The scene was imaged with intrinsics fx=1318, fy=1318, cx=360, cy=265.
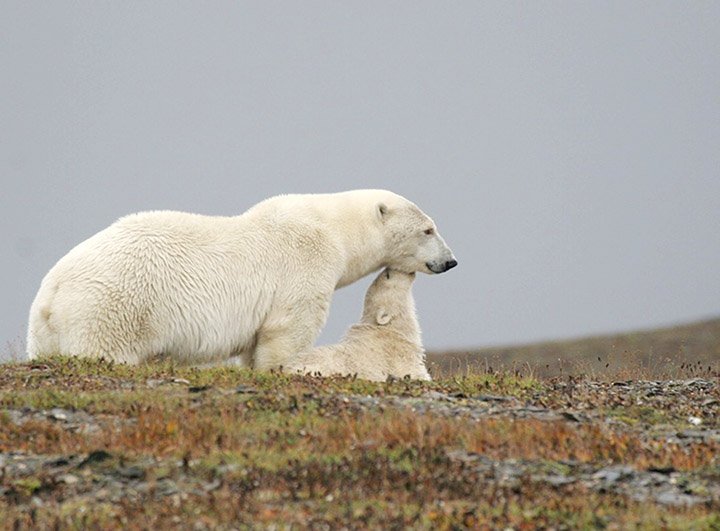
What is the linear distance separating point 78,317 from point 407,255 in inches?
188

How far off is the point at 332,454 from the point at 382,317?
666 centimetres

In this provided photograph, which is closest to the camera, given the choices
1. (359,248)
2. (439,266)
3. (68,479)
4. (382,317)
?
(68,479)

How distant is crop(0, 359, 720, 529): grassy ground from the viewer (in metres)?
8.05

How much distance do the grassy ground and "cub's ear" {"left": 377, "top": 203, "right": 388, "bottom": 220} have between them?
13.4 feet

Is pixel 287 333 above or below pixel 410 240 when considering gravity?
below

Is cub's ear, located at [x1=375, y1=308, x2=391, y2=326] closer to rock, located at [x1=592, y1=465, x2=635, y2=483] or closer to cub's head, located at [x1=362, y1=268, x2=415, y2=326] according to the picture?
cub's head, located at [x1=362, y1=268, x2=415, y2=326]

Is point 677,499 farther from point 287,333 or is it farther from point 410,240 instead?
point 410,240

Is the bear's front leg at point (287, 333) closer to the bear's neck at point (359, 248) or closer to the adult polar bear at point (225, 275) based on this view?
the adult polar bear at point (225, 275)

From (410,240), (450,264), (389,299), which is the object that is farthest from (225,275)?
(450,264)

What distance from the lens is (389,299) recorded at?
1628 centimetres

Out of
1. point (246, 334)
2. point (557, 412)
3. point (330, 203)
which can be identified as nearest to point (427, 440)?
point (557, 412)

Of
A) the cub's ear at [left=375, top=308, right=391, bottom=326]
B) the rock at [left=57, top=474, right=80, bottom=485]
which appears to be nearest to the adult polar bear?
the cub's ear at [left=375, top=308, right=391, bottom=326]

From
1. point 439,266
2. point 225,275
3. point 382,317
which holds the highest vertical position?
point 439,266

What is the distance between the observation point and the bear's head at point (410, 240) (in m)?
16.6
